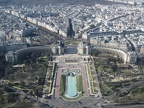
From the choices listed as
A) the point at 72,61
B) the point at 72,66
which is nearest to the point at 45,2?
the point at 72,61

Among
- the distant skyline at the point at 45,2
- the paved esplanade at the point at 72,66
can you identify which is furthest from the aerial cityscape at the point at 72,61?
the distant skyline at the point at 45,2

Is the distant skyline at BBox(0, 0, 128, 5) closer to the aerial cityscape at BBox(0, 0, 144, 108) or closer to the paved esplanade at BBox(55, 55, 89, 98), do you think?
the aerial cityscape at BBox(0, 0, 144, 108)

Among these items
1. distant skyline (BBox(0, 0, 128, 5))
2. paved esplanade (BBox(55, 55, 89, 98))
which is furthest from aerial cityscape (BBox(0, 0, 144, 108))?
distant skyline (BBox(0, 0, 128, 5))

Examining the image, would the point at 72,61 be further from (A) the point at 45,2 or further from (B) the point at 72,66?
(A) the point at 45,2

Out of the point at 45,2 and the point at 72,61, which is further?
the point at 45,2

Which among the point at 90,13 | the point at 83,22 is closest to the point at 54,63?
the point at 83,22

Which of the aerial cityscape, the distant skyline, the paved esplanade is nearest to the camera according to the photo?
the aerial cityscape

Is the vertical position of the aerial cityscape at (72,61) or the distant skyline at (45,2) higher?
the distant skyline at (45,2)

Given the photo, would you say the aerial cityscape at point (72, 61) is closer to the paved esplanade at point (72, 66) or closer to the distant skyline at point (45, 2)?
the paved esplanade at point (72, 66)

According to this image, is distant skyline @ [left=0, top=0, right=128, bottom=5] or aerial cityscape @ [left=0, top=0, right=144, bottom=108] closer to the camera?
aerial cityscape @ [left=0, top=0, right=144, bottom=108]
